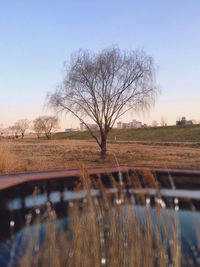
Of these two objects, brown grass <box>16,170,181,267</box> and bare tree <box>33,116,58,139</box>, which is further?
bare tree <box>33,116,58,139</box>

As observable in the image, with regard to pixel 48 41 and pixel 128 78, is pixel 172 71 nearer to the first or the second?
pixel 128 78

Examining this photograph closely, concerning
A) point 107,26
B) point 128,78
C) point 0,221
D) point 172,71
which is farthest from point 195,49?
point 0,221

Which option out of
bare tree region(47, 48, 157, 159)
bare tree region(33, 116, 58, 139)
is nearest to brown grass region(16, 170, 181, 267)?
bare tree region(47, 48, 157, 159)

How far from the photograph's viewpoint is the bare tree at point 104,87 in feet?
42.5

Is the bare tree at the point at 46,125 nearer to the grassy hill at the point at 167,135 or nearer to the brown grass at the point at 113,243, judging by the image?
the grassy hill at the point at 167,135

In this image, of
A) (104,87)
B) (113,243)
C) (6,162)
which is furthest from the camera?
(104,87)

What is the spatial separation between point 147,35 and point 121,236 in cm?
852

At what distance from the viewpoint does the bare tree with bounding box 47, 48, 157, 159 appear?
42.5 ft

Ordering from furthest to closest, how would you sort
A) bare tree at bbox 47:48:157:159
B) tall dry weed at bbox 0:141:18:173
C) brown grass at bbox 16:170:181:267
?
bare tree at bbox 47:48:157:159 < tall dry weed at bbox 0:141:18:173 < brown grass at bbox 16:170:181:267

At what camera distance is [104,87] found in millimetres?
13047

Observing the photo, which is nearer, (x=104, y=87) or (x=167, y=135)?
(x=104, y=87)

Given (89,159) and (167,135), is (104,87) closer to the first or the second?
(89,159)

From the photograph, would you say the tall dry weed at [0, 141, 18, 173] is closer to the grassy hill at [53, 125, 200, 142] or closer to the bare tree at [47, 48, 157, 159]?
the bare tree at [47, 48, 157, 159]

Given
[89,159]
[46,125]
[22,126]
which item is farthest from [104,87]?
[22,126]
